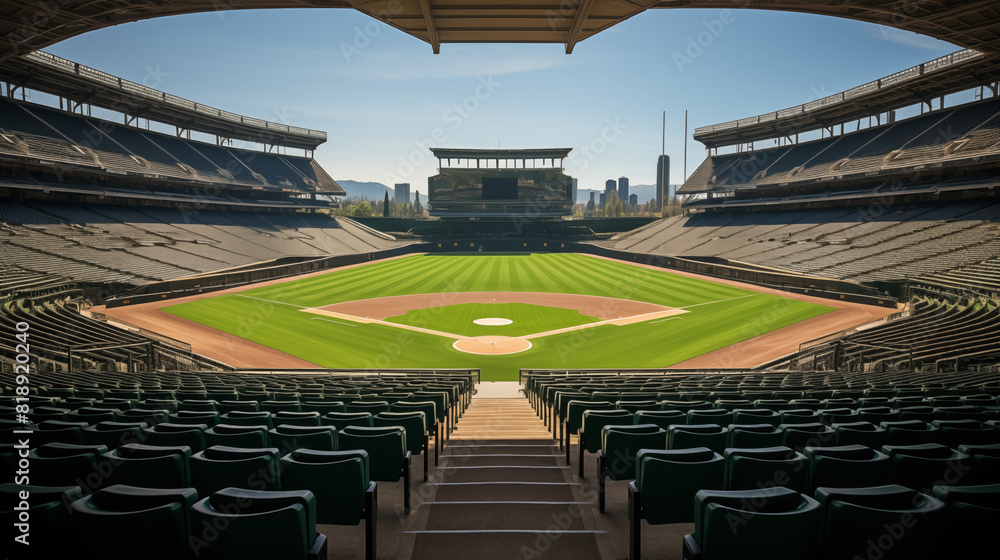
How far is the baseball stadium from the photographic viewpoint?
340 centimetres

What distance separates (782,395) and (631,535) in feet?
23.7

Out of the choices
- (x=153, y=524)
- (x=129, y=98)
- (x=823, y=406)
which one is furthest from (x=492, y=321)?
(x=129, y=98)

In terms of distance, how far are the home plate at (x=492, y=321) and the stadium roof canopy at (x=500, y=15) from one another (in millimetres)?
18677

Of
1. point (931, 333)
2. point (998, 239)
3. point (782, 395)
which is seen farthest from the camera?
point (998, 239)

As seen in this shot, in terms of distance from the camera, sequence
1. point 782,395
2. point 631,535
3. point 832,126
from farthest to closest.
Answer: point 832,126 → point 782,395 → point 631,535

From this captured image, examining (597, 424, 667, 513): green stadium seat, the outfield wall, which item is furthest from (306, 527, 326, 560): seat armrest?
the outfield wall

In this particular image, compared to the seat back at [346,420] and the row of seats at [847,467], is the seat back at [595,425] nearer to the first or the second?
the row of seats at [847,467]

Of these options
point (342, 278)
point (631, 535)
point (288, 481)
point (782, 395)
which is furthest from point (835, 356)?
point (342, 278)

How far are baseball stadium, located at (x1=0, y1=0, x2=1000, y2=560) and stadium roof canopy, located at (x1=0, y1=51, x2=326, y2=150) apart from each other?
49cm

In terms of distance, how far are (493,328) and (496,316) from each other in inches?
128

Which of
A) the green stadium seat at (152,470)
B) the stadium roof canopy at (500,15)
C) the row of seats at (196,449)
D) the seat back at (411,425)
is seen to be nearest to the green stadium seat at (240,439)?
the row of seats at (196,449)

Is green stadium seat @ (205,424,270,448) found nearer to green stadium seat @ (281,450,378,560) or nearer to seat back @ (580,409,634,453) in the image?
green stadium seat @ (281,450,378,560)

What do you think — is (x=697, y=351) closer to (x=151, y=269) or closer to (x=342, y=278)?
(x=342, y=278)

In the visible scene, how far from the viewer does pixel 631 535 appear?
4.07 meters
